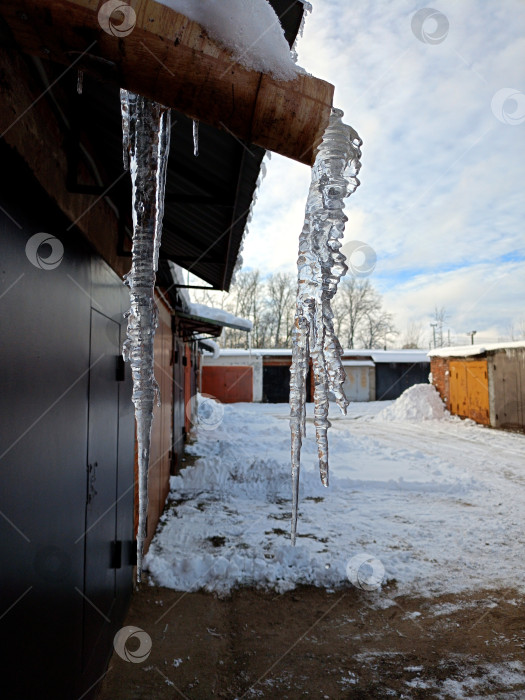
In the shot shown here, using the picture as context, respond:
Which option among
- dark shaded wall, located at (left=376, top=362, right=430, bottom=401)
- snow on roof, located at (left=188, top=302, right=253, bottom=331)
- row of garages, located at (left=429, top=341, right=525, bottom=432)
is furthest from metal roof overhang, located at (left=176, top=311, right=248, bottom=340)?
dark shaded wall, located at (left=376, top=362, right=430, bottom=401)

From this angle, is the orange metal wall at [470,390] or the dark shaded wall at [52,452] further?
the orange metal wall at [470,390]

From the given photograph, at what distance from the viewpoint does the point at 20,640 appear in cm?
140

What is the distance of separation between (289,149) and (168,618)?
352 cm

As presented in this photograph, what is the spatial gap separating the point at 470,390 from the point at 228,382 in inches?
540

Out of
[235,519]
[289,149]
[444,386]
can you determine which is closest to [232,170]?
[289,149]

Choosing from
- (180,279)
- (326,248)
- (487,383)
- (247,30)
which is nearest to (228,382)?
(487,383)

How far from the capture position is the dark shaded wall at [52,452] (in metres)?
1.37

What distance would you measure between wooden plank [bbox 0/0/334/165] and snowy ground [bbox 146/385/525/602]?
3.85 meters

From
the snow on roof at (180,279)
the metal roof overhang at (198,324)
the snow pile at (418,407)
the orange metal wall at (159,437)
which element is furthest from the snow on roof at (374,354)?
the orange metal wall at (159,437)

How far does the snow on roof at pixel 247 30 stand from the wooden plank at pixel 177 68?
0.06ft

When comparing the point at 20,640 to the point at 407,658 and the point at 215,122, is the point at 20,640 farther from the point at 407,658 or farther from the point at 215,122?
the point at 407,658

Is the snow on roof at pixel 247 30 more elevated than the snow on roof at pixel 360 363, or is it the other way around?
the snow on roof at pixel 360 363

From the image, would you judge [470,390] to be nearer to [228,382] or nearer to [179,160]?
[228,382]

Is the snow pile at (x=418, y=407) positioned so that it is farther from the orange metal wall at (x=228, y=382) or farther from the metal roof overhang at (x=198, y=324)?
the orange metal wall at (x=228, y=382)
